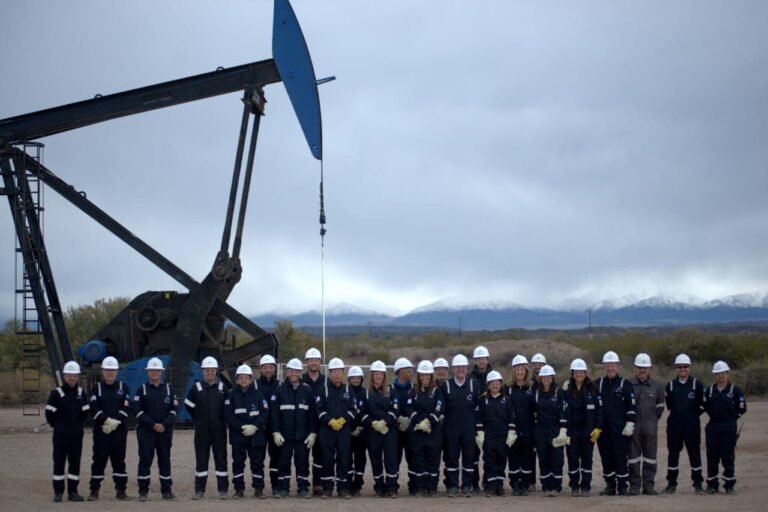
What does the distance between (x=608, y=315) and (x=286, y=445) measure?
A: 18174cm

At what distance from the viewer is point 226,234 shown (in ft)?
71.4

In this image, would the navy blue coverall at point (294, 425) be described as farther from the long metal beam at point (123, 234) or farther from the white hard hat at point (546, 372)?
the long metal beam at point (123, 234)

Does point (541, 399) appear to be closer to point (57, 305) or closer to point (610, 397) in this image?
point (610, 397)

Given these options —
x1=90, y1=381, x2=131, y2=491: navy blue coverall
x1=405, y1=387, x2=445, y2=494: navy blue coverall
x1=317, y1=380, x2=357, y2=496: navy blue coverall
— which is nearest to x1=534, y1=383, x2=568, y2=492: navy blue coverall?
x1=405, y1=387, x2=445, y2=494: navy blue coverall

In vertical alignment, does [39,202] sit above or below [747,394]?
above

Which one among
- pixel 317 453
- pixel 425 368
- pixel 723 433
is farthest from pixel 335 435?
pixel 723 433

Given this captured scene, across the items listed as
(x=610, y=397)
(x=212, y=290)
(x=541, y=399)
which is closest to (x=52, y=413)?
(x=541, y=399)

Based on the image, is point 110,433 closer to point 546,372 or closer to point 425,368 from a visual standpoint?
point 425,368

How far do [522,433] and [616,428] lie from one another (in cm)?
122

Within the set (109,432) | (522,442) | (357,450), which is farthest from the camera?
(357,450)

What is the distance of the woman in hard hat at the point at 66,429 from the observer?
13.1 metres

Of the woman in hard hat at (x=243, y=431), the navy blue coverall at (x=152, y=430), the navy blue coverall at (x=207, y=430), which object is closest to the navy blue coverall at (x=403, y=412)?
the woman in hard hat at (x=243, y=431)

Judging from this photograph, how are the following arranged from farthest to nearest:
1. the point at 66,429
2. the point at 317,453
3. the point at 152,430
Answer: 1. the point at 317,453
2. the point at 152,430
3. the point at 66,429

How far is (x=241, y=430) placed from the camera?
533 inches
